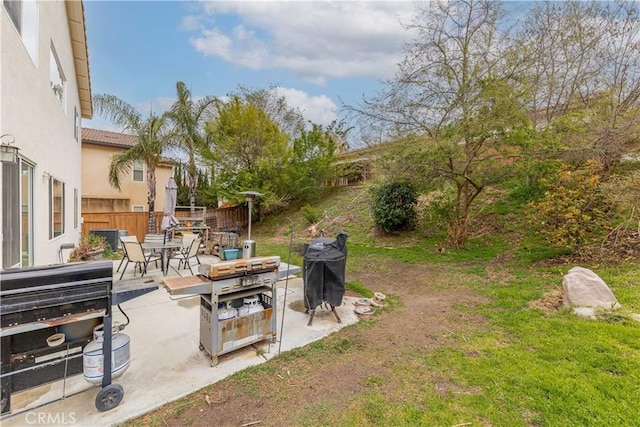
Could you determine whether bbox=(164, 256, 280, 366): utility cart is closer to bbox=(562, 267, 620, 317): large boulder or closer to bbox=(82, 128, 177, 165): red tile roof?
bbox=(562, 267, 620, 317): large boulder

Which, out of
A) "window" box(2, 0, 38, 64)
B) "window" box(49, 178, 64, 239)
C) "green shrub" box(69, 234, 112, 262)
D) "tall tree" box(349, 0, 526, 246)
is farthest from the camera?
"green shrub" box(69, 234, 112, 262)

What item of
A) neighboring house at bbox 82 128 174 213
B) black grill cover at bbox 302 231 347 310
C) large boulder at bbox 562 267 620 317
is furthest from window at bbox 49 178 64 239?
large boulder at bbox 562 267 620 317

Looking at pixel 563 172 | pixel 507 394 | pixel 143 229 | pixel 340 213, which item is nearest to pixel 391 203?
pixel 340 213

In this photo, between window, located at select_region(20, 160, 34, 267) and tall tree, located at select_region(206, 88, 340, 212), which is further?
tall tree, located at select_region(206, 88, 340, 212)

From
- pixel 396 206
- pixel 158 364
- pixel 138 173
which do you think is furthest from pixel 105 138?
pixel 158 364

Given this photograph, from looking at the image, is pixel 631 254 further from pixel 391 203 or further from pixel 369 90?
pixel 369 90

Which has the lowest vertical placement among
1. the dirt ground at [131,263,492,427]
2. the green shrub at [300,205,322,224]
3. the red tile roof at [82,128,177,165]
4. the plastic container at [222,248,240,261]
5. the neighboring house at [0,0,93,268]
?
the dirt ground at [131,263,492,427]

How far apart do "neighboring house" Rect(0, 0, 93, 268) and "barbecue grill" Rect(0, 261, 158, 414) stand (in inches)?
64.3

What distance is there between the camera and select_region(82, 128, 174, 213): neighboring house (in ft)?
46.1

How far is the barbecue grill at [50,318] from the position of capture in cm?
198

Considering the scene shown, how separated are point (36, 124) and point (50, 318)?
3.76 m

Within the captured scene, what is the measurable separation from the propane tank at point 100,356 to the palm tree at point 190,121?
11713 millimetres

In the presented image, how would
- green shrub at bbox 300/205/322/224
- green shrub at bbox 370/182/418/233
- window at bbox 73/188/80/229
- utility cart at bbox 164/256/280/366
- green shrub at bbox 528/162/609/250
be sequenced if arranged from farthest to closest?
green shrub at bbox 300/205/322/224 < green shrub at bbox 370/182/418/233 < window at bbox 73/188/80/229 < green shrub at bbox 528/162/609/250 < utility cart at bbox 164/256/280/366

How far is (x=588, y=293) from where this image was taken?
410 cm
